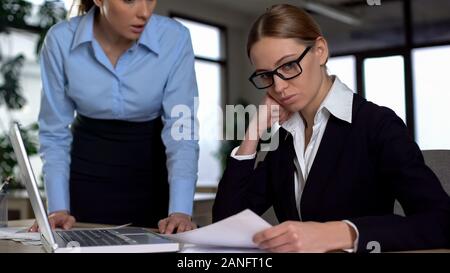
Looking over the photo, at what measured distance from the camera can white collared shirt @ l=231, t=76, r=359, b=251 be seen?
3.95ft

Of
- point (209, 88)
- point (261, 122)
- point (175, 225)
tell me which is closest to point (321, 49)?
point (261, 122)

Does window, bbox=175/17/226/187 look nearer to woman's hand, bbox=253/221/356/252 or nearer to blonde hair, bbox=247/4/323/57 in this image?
blonde hair, bbox=247/4/323/57

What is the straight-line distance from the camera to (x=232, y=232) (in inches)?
32.6

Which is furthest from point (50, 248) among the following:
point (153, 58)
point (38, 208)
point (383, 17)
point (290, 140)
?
point (383, 17)

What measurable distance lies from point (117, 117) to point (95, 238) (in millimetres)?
632

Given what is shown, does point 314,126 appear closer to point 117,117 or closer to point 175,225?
point 175,225

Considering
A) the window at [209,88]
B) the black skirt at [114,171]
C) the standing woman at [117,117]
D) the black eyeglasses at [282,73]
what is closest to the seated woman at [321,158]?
the black eyeglasses at [282,73]

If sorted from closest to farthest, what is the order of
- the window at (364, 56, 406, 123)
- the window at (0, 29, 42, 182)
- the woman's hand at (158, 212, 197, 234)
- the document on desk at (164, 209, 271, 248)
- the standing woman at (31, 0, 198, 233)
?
the document on desk at (164, 209, 271, 248) → the woman's hand at (158, 212, 197, 234) → the standing woman at (31, 0, 198, 233) → the window at (364, 56, 406, 123) → the window at (0, 29, 42, 182)

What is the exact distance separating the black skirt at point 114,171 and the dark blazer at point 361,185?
1.24 feet

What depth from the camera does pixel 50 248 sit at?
3.07 feet

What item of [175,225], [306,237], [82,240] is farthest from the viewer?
[175,225]

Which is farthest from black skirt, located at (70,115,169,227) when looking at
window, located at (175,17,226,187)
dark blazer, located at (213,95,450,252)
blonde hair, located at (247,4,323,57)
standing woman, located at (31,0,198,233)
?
window, located at (175,17,226,187)
